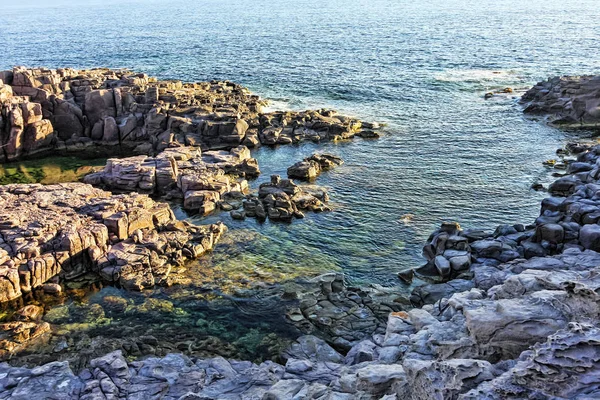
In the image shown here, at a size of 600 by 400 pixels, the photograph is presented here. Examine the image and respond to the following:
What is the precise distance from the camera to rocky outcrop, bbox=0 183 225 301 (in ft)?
95.0

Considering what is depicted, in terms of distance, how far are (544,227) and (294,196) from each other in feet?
57.1

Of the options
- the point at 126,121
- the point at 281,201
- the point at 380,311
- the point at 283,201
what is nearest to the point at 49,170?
the point at 126,121

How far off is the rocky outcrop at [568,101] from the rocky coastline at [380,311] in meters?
15.2

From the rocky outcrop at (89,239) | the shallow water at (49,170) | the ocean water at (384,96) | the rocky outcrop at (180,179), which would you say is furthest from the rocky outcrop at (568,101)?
the shallow water at (49,170)

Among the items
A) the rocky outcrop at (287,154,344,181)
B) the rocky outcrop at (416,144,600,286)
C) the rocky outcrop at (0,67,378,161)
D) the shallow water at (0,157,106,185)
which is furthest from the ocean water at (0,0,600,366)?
the shallow water at (0,157,106,185)

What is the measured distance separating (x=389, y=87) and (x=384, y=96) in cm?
502

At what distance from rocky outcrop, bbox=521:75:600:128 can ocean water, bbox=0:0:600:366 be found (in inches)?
103

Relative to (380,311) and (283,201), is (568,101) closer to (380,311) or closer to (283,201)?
(283,201)

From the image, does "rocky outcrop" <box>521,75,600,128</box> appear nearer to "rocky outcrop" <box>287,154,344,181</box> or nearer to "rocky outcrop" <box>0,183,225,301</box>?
"rocky outcrop" <box>287,154,344,181</box>

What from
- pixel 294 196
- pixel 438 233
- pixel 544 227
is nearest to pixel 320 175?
pixel 294 196

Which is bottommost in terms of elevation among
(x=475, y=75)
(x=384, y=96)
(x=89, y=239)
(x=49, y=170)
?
(x=49, y=170)

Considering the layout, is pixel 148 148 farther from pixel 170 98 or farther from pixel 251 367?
pixel 251 367

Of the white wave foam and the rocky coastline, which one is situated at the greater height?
the white wave foam

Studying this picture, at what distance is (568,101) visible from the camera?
193 ft
